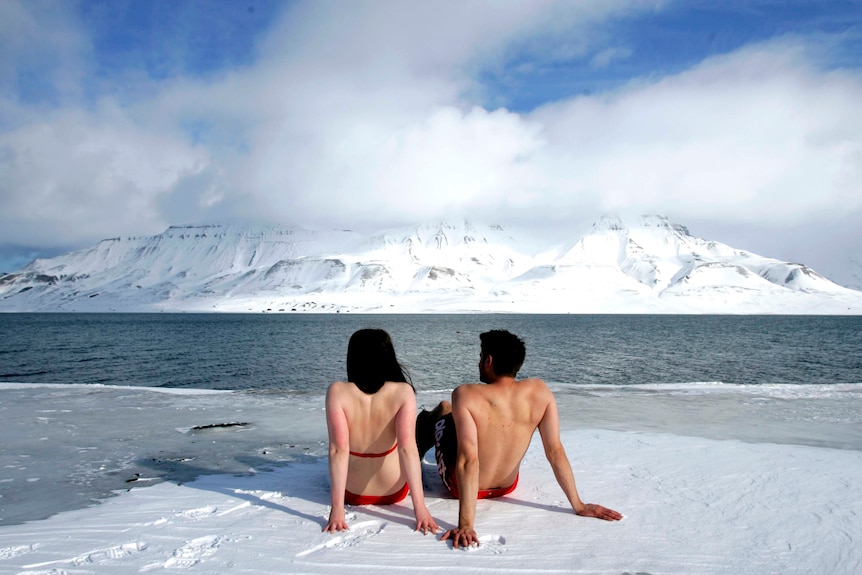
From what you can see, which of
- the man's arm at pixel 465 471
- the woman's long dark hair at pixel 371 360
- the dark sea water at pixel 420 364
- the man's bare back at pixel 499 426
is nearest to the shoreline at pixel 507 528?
the man's arm at pixel 465 471

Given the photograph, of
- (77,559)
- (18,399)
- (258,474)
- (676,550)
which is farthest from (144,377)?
(676,550)

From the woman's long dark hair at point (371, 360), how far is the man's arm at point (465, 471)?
58 cm

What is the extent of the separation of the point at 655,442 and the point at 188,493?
22.9 ft

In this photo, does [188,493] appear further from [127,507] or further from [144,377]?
[144,377]

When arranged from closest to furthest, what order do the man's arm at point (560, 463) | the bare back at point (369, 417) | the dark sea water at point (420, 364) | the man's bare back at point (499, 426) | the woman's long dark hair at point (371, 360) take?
the man's bare back at point (499, 426), the woman's long dark hair at point (371, 360), the bare back at point (369, 417), the man's arm at point (560, 463), the dark sea water at point (420, 364)

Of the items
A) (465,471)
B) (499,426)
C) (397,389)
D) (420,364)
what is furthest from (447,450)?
(420,364)

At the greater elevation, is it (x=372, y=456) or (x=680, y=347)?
(x=372, y=456)

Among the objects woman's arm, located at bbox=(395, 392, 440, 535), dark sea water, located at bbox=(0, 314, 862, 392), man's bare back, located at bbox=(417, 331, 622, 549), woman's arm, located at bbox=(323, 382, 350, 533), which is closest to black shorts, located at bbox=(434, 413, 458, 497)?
man's bare back, located at bbox=(417, 331, 622, 549)

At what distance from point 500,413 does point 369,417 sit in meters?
1.22

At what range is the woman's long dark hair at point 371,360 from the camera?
5.17 metres

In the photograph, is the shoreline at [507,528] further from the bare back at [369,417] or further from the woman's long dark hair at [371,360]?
the woman's long dark hair at [371,360]

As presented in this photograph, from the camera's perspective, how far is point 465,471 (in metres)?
5.04

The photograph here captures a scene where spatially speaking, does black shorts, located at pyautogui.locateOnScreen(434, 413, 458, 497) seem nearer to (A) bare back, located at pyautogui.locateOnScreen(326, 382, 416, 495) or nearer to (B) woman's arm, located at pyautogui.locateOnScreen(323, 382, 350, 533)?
(A) bare back, located at pyautogui.locateOnScreen(326, 382, 416, 495)

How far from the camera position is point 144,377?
34531 millimetres
